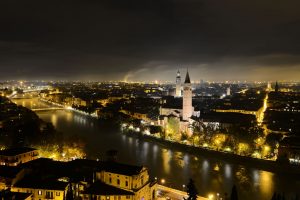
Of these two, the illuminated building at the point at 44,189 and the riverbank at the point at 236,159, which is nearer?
the illuminated building at the point at 44,189

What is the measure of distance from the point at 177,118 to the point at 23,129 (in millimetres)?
6926

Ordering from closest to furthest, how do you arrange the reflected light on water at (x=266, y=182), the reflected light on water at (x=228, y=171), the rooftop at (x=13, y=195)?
1. the rooftop at (x=13, y=195)
2. the reflected light on water at (x=266, y=182)
3. the reflected light on water at (x=228, y=171)

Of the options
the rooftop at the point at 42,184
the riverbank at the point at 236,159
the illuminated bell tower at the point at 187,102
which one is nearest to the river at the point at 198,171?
the riverbank at the point at 236,159

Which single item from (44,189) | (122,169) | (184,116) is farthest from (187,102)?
(44,189)

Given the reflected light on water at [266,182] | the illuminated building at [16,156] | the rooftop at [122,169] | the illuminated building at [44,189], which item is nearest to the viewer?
the illuminated building at [44,189]

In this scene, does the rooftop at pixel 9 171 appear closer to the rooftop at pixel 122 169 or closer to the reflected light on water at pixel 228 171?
the rooftop at pixel 122 169

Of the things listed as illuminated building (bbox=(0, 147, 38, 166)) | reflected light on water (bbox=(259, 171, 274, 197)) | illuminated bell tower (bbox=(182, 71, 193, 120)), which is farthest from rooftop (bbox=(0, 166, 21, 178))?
illuminated bell tower (bbox=(182, 71, 193, 120))

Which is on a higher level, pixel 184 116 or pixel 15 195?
pixel 184 116

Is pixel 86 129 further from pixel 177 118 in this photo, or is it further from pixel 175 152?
pixel 175 152

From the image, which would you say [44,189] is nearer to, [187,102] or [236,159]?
[236,159]

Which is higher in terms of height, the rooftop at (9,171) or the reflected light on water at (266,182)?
the rooftop at (9,171)

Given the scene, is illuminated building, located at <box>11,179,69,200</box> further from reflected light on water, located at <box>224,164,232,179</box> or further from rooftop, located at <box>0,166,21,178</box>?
reflected light on water, located at <box>224,164,232,179</box>

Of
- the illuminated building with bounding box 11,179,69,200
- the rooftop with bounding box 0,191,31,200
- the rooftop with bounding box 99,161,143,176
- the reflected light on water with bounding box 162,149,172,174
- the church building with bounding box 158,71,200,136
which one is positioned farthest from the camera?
the church building with bounding box 158,71,200,136

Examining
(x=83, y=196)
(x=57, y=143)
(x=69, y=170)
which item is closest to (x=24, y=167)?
(x=69, y=170)
